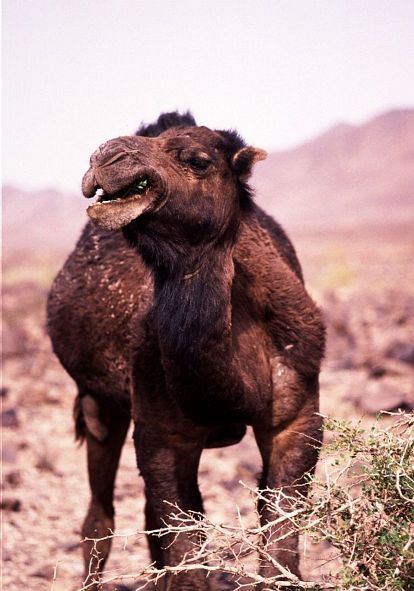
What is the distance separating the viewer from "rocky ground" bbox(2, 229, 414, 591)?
24.1ft

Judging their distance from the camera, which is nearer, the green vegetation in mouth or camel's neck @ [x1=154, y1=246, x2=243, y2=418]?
the green vegetation in mouth

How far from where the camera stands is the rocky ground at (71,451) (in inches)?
290

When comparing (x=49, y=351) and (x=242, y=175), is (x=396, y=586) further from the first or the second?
(x=49, y=351)

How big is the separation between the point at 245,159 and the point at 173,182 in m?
0.60

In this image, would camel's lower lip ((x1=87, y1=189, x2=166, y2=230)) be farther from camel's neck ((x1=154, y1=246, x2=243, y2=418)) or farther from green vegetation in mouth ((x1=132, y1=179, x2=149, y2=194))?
camel's neck ((x1=154, y1=246, x2=243, y2=418))

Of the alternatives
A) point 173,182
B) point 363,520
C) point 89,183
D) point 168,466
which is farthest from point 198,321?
point 363,520

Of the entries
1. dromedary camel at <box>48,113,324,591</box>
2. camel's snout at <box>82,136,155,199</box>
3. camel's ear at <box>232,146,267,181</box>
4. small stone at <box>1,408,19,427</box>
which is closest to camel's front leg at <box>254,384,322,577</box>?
dromedary camel at <box>48,113,324,591</box>

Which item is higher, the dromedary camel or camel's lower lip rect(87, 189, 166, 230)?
camel's lower lip rect(87, 189, 166, 230)

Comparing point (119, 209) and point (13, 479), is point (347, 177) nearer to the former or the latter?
point (13, 479)

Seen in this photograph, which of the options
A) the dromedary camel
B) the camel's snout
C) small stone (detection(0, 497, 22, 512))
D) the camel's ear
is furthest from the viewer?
small stone (detection(0, 497, 22, 512))

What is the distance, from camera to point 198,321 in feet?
15.0

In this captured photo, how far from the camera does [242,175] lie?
496 cm

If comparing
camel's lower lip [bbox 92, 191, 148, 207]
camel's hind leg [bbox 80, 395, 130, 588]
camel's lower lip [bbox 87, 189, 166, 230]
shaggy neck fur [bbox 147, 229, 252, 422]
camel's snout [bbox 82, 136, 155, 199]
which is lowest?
camel's hind leg [bbox 80, 395, 130, 588]

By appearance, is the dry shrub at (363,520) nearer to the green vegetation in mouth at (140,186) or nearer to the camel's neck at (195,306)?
the camel's neck at (195,306)
